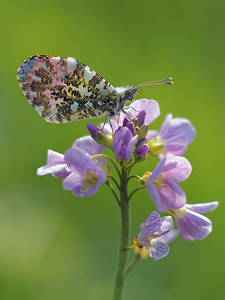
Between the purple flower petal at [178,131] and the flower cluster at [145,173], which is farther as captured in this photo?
the purple flower petal at [178,131]

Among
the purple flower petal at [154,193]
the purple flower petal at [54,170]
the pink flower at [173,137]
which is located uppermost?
the purple flower petal at [54,170]

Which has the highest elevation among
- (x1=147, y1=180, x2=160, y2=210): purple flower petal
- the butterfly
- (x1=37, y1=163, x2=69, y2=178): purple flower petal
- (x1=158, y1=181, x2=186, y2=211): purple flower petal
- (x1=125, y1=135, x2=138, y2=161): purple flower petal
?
the butterfly

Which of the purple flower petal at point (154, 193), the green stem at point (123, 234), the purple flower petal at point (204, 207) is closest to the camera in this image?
the purple flower petal at point (154, 193)

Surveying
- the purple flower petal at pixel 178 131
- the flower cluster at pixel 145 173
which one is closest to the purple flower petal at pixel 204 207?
the flower cluster at pixel 145 173

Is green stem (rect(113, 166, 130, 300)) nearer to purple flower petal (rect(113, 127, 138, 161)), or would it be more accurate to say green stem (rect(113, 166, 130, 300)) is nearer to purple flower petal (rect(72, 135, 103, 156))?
purple flower petal (rect(113, 127, 138, 161))

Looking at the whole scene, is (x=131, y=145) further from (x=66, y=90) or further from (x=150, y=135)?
(x=66, y=90)

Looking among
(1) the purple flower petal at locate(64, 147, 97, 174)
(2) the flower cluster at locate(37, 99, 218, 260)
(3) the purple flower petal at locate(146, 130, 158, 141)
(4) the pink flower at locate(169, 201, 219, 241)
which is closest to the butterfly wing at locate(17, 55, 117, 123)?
(2) the flower cluster at locate(37, 99, 218, 260)

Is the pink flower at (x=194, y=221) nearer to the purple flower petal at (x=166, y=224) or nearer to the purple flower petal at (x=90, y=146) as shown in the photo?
the purple flower petal at (x=166, y=224)
